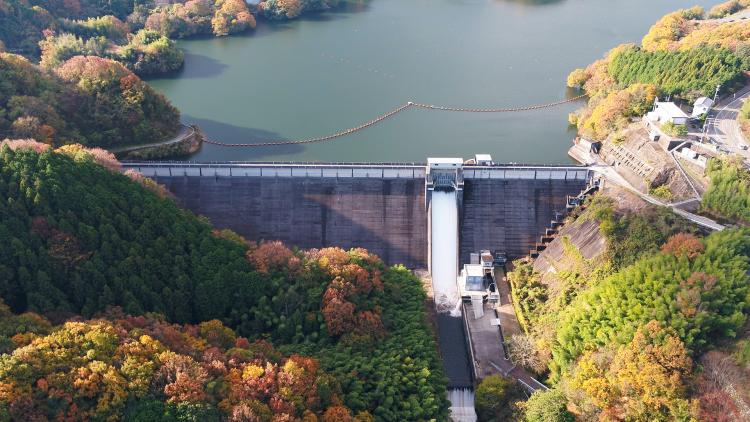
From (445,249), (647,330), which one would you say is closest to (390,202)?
(445,249)

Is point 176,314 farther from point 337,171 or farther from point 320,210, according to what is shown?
point 337,171

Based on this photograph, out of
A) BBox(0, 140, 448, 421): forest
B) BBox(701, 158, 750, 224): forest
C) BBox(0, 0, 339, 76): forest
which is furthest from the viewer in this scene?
BBox(0, 0, 339, 76): forest

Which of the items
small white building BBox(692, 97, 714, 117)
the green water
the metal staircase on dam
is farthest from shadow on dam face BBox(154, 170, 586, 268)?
small white building BBox(692, 97, 714, 117)

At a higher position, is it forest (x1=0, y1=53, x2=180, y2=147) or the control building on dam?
forest (x1=0, y1=53, x2=180, y2=147)

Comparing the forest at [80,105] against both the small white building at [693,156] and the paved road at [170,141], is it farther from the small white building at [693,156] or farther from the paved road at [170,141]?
the small white building at [693,156]

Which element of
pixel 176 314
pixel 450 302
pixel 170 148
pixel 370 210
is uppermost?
pixel 170 148

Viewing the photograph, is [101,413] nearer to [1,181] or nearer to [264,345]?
[264,345]

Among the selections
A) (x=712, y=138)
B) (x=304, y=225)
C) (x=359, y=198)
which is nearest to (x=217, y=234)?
(x=304, y=225)

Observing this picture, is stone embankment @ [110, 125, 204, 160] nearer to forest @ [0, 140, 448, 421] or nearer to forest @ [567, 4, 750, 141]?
forest @ [0, 140, 448, 421]
